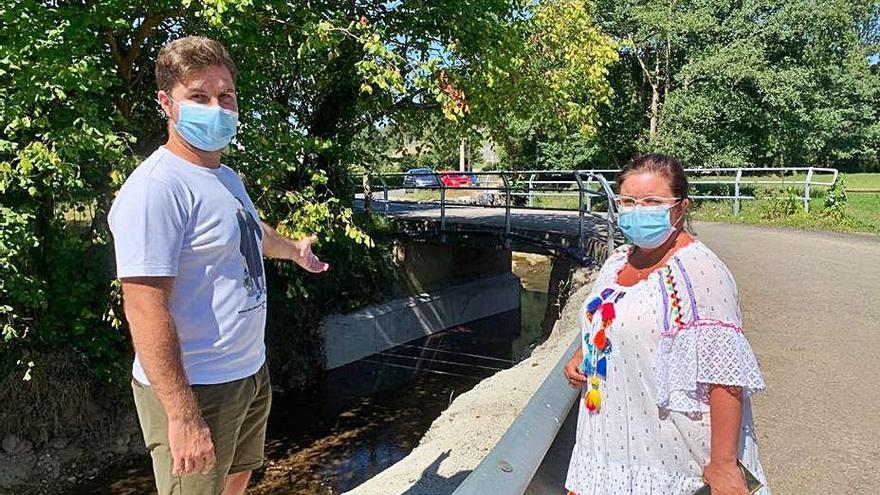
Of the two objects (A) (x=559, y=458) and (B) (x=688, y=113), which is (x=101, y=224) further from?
(B) (x=688, y=113)

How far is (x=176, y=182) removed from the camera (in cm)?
212

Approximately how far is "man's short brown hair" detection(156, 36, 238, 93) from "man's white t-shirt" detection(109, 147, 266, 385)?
0.27 meters

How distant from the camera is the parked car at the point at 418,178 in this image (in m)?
15.1

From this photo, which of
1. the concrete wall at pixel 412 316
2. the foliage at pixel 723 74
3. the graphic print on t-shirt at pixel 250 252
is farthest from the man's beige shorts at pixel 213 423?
the foliage at pixel 723 74

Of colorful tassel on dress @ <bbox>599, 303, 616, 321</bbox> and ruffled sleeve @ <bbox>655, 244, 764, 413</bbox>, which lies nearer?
ruffled sleeve @ <bbox>655, 244, 764, 413</bbox>

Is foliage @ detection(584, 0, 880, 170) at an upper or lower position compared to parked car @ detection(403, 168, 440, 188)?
upper

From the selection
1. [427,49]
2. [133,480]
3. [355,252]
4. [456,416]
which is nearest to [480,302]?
[355,252]

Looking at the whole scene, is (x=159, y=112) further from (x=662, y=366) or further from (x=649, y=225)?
(x=662, y=366)

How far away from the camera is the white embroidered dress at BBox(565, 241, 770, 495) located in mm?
1997

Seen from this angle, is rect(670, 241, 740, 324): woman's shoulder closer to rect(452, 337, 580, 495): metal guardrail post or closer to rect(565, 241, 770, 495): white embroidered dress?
rect(565, 241, 770, 495): white embroidered dress

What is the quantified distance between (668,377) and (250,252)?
4.85ft

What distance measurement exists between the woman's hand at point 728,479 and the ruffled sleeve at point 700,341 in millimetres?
176

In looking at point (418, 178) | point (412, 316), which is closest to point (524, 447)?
point (412, 316)

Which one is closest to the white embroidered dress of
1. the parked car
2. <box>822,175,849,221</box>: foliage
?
the parked car
